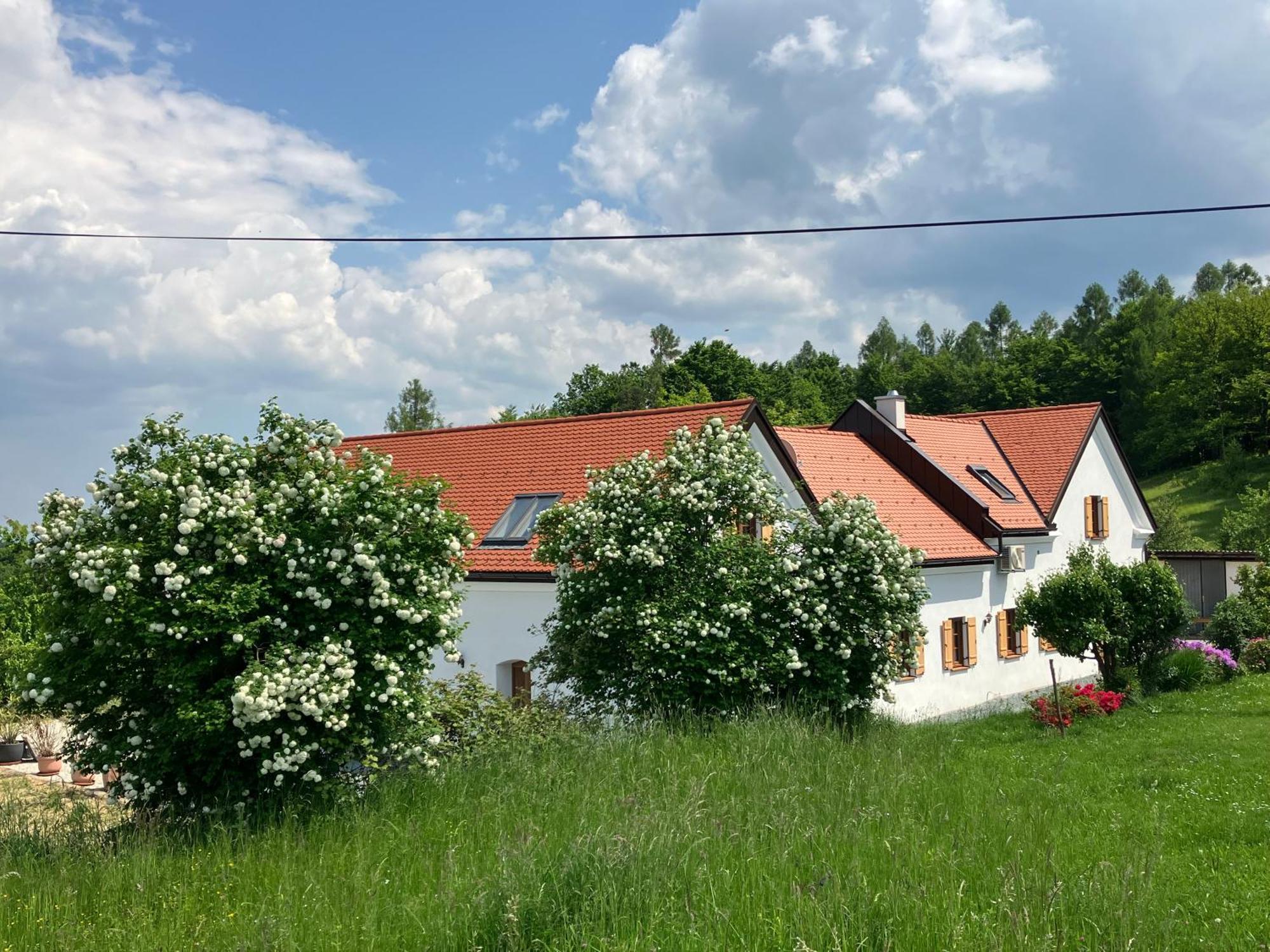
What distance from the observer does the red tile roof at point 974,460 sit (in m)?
29.5

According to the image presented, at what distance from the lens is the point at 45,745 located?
21141mm

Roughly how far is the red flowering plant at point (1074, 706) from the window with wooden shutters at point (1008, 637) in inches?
288

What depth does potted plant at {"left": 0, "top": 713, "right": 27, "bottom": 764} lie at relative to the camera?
A: 2217cm

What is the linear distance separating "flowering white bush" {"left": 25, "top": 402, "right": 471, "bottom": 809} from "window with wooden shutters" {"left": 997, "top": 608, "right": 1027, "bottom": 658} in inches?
840

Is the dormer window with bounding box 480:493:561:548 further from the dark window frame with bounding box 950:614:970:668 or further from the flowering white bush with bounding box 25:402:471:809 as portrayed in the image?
the flowering white bush with bounding box 25:402:471:809

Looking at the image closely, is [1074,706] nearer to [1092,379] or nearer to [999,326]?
[1092,379]

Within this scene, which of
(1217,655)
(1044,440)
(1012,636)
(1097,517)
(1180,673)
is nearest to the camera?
(1180,673)

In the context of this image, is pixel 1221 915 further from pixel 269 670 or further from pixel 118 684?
pixel 118 684

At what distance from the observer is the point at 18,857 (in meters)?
7.05

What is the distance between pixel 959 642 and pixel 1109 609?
523 centimetres

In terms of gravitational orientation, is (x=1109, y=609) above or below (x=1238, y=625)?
above

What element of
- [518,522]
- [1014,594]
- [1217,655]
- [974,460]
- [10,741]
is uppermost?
[974,460]

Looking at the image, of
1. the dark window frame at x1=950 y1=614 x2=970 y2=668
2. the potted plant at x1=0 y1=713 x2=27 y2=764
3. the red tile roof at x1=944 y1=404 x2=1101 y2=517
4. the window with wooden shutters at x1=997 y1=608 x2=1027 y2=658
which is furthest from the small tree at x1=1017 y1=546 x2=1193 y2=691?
the potted plant at x1=0 y1=713 x2=27 y2=764

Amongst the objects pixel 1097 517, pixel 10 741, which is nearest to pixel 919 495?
pixel 1097 517
